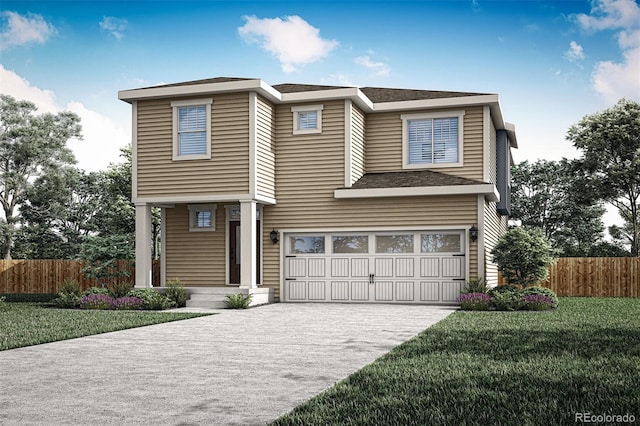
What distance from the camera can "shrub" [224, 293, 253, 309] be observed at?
62.5ft

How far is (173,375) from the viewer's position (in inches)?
326

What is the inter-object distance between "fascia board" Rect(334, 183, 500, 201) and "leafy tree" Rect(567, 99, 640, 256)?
12.9 metres

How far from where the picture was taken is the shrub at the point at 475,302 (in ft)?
58.5

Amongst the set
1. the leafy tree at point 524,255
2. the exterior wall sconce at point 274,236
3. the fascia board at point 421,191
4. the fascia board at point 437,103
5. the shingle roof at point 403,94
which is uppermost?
the shingle roof at point 403,94

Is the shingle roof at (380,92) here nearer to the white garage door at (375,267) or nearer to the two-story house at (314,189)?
the two-story house at (314,189)

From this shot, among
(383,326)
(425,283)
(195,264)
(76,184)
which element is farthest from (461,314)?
(76,184)

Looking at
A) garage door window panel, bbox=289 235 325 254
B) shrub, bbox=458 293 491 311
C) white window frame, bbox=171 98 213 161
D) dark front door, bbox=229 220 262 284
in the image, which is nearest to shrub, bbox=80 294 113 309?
dark front door, bbox=229 220 262 284

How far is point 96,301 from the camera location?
19.2 metres

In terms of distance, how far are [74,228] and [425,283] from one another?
28313 mm

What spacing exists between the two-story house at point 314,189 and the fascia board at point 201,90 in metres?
0.03

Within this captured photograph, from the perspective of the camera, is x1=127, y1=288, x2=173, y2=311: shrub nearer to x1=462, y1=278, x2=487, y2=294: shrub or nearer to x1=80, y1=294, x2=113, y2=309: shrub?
x1=80, y1=294, x2=113, y2=309: shrub

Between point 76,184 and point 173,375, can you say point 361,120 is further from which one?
point 76,184

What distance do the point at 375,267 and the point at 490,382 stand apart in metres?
13.6

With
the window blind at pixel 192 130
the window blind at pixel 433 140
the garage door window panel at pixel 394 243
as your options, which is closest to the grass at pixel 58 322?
the window blind at pixel 192 130
